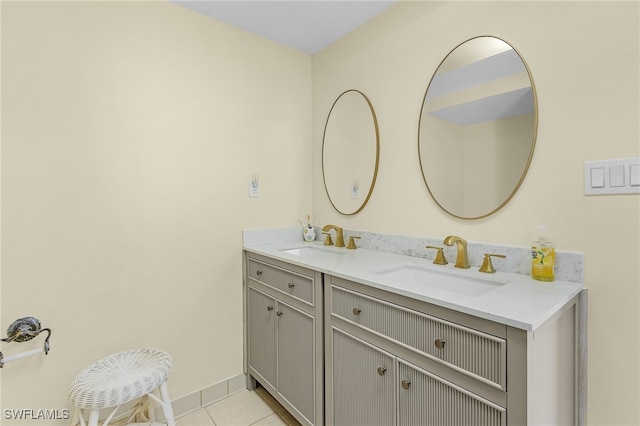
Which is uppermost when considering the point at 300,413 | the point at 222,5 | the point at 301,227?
the point at 222,5

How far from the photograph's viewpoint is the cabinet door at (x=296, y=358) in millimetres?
1525

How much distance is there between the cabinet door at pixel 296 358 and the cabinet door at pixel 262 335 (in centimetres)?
7

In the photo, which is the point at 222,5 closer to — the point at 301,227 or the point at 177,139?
the point at 177,139

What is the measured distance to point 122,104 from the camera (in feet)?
5.35

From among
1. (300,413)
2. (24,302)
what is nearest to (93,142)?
(24,302)

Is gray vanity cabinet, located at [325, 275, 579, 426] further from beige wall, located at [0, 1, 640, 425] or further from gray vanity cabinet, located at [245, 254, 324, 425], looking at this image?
beige wall, located at [0, 1, 640, 425]

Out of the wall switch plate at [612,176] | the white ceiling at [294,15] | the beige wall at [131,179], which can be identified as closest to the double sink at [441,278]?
the wall switch plate at [612,176]

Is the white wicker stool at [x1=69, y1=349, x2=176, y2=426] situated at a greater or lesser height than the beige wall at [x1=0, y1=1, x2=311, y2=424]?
lesser

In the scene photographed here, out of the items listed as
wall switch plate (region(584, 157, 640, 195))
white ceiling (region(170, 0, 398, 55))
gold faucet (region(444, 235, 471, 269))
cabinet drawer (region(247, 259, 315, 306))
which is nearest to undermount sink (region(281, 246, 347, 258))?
cabinet drawer (region(247, 259, 315, 306))

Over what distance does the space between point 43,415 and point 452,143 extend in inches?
92.9

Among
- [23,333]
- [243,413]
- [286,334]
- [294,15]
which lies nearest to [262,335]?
[286,334]

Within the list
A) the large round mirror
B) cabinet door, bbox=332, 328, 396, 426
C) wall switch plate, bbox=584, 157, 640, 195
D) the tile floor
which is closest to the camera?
wall switch plate, bbox=584, 157, 640, 195

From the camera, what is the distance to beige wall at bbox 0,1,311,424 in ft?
4.61

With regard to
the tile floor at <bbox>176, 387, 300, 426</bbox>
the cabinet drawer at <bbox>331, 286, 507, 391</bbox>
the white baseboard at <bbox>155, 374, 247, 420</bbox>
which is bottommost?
the tile floor at <bbox>176, 387, 300, 426</bbox>
